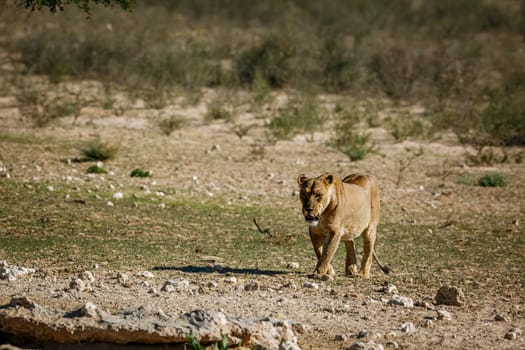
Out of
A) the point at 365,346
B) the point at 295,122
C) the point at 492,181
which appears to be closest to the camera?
the point at 365,346

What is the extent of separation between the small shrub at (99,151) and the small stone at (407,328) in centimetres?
983

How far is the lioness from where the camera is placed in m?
9.35

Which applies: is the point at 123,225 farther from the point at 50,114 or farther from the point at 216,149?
the point at 50,114

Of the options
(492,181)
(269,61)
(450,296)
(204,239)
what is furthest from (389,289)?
(269,61)

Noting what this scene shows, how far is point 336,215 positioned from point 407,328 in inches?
76.5

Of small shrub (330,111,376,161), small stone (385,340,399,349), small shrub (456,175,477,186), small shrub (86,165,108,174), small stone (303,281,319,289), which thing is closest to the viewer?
small stone (385,340,399,349)

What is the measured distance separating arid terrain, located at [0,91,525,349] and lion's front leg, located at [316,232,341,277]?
197mm

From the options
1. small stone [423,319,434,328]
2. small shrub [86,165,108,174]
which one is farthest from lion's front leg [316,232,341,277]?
small shrub [86,165,108,174]

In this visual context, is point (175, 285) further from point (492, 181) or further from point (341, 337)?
point (492, 181)

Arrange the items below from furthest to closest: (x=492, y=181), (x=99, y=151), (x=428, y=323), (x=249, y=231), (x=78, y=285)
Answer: (x=492, y=181), (x=99, y=151), (x=249, y=231), (x=78, y=285), (x=428, y=323)

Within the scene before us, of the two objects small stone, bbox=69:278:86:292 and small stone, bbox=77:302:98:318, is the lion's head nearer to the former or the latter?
small stone, bbox=69:278:86:292

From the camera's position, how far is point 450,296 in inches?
348

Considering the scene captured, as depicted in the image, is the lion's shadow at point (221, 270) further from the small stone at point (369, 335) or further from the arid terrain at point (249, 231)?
the small stone at point (369, 335)

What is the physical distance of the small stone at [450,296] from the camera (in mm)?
8812
